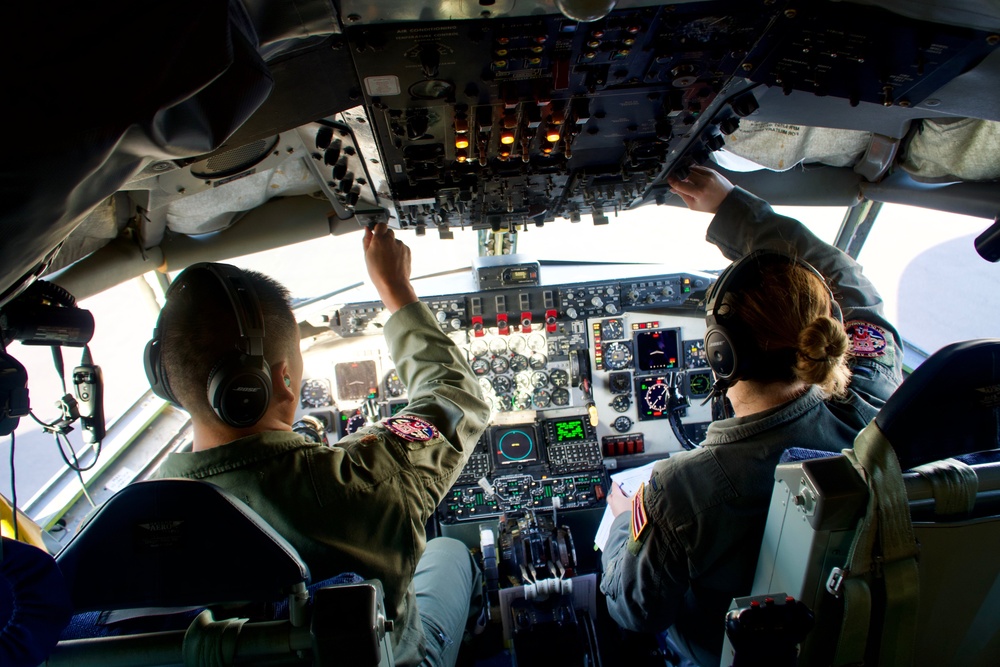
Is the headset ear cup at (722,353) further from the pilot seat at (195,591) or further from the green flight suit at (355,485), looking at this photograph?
the pilot seat at (195,591)

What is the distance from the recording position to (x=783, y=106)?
1579mm

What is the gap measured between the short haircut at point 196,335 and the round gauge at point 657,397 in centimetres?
264

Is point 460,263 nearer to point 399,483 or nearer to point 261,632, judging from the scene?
point 399,483

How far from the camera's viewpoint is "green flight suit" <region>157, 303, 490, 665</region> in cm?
109

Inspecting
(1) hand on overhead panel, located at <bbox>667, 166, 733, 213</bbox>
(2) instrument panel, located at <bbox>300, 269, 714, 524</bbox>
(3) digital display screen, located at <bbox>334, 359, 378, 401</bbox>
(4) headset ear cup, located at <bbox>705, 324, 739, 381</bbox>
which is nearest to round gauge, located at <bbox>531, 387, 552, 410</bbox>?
(2) instrument panel, located at <bbox>300, 269, 714, 524</bbox>

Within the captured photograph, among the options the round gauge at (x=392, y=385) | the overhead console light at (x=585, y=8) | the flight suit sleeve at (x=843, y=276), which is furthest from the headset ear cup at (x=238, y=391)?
the round gauge at (x=392, y=385)

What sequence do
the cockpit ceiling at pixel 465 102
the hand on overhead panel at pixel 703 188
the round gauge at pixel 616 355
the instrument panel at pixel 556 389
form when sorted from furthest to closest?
the round gauge at pixel 616 355 < the instrument panel at pixel 556 389 < the hand on overhead panel at pixel 703 188 < the cockpit ceiling at pixel 465 102

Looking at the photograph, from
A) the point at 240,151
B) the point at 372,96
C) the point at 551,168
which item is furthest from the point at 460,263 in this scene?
the point at 372,96

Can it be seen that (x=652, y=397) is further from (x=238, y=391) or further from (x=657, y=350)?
(x=238, y=391)

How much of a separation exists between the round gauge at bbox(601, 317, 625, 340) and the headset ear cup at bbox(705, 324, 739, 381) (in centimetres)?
187

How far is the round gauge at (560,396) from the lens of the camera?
3.30 metres

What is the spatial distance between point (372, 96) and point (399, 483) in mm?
859

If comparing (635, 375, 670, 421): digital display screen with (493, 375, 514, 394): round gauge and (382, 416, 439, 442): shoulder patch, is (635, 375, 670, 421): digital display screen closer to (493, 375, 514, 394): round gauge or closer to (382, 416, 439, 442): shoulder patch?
(493, 375, 514, 394): round gauge

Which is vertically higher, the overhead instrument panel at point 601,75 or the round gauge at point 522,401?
the overhead instrument panel at point 601,75
